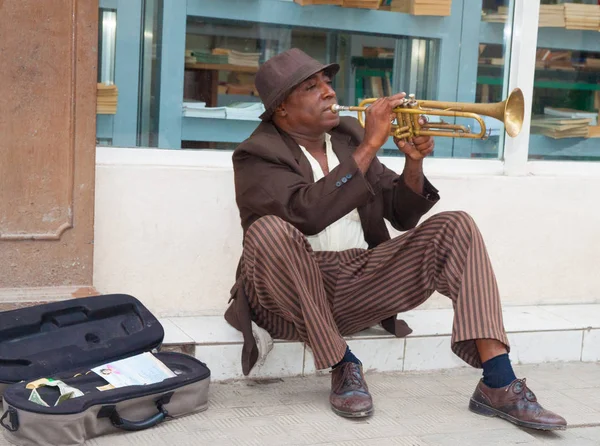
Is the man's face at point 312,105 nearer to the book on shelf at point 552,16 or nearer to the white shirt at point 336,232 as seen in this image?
the white shirt at point 336,232

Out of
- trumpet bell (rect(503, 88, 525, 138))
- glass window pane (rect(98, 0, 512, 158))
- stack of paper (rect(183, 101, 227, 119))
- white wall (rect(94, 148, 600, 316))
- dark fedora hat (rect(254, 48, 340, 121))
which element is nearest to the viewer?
trumpet bell (rect(503, 88, 525, 138))

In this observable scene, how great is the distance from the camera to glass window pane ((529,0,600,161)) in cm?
471

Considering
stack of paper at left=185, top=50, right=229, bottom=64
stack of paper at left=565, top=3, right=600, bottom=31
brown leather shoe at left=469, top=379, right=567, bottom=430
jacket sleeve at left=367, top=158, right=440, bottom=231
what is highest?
stack of paper at left=565, top=3, right=600, bottom=31

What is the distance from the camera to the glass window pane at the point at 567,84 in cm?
471

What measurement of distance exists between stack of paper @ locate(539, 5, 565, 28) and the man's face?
5.15ft

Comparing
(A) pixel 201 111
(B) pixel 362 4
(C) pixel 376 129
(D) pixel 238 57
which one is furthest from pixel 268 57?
(C) pixel 376 129

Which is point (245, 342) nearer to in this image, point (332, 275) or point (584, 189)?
point (332, 275)

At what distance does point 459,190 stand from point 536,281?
0.59 m

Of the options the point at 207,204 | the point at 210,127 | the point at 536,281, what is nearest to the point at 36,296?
the point at 207,204

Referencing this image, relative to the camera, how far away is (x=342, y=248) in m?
3.64

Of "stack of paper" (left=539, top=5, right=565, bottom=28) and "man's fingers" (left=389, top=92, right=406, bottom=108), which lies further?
"stack of paper" (left=539, top=5, right=565, bottom=28)

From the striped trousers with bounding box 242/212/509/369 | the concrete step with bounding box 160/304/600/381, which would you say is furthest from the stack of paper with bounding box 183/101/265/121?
the striped trousers with bounding box 242/212/509/369

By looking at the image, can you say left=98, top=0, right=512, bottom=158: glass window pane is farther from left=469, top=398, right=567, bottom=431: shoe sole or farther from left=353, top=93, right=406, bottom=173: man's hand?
left=469, top=398, right=567, bottom=431: shoe sole

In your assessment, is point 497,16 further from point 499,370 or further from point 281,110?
point 499,370
